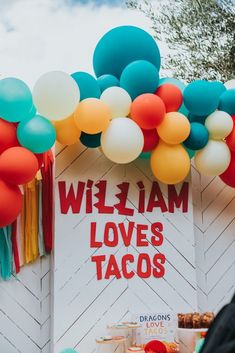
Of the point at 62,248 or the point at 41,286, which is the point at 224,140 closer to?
the point at 62,248

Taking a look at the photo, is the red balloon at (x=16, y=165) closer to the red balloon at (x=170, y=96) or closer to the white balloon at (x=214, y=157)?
the red balloon at (x=170, y=96)

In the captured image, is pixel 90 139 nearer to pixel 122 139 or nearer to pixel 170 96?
pixel 122 139

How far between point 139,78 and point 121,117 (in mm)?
238

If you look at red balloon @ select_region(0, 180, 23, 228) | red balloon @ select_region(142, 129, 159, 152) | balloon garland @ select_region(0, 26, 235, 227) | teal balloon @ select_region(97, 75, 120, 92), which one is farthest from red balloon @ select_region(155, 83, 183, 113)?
red balloon @ select_region(0, 180, 23, 228)

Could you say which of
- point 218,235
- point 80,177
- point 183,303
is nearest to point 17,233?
point 80,177

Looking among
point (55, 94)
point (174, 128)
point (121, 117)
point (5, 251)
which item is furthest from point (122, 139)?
point (5, 251)

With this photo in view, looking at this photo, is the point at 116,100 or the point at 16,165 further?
the point at 116,100

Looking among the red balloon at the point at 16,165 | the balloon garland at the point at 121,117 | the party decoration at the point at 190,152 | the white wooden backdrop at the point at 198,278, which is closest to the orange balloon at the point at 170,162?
the balloon garland at the point at 121,117

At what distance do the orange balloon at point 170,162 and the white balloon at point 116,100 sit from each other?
1.01ft

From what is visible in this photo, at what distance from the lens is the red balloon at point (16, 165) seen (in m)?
2.66

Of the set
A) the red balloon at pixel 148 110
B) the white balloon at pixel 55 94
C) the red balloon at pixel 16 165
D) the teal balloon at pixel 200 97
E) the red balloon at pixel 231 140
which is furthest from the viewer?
the red balloon at pixel 231 140

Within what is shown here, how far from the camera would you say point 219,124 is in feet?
10.2

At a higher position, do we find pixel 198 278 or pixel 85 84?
pixel 85 84

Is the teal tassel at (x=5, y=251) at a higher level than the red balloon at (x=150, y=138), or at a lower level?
lower
